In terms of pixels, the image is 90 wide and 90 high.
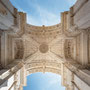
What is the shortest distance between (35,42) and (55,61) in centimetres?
487

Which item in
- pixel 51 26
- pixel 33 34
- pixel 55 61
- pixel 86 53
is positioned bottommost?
pixel 55 61

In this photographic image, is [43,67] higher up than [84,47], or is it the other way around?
[84,47]

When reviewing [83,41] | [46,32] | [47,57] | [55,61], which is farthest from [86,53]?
[46,32]

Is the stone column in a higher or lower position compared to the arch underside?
higher

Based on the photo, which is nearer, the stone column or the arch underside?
the stone column

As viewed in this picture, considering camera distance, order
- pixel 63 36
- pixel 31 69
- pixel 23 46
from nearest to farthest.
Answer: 1. pixel 63 36
2. pixel 23 46
3. pixel 31 69

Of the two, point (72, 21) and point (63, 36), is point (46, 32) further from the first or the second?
point (72, 21)

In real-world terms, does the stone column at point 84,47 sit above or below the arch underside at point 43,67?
above

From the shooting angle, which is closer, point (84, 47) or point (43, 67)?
point (84, 47)

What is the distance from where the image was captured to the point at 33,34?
12.6 meters

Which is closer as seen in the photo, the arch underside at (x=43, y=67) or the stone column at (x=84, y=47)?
the stone column at (x=84, y=47)

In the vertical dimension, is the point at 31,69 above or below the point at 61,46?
below

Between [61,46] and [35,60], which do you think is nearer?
[61,46]

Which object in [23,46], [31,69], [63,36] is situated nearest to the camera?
[63,36]
